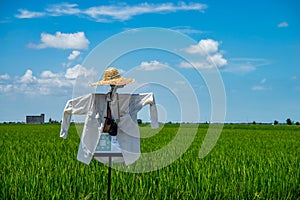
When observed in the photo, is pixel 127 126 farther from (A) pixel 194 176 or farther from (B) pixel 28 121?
(B) pixel 28 121

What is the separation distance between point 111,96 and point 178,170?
7.24ft

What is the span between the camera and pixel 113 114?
454cm

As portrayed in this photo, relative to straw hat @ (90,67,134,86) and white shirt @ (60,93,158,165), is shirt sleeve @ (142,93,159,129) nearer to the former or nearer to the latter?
white shirt @ (60,93,158,165)

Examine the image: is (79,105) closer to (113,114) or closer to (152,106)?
(113,114)

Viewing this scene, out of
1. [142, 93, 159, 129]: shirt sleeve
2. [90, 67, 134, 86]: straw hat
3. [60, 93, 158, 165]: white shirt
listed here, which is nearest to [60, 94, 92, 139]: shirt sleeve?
[60, 93, 158, 165]: white shirt

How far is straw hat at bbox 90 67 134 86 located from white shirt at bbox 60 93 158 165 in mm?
149

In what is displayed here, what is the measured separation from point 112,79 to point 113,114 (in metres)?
0.34

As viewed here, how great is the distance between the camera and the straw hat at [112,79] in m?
4.45

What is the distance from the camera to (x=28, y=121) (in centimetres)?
5500

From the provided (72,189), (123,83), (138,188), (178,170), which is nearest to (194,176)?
(178,170)

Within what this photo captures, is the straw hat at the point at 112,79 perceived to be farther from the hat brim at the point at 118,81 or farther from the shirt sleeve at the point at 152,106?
the shirt sleeve at the point at 152,106

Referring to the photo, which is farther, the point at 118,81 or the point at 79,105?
the point at 79,105

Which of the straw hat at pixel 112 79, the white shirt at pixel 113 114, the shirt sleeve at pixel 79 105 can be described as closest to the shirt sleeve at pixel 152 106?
the white shirt at pixel 113 114

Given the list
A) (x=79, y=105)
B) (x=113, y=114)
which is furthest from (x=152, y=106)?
(x=79, y=105)
